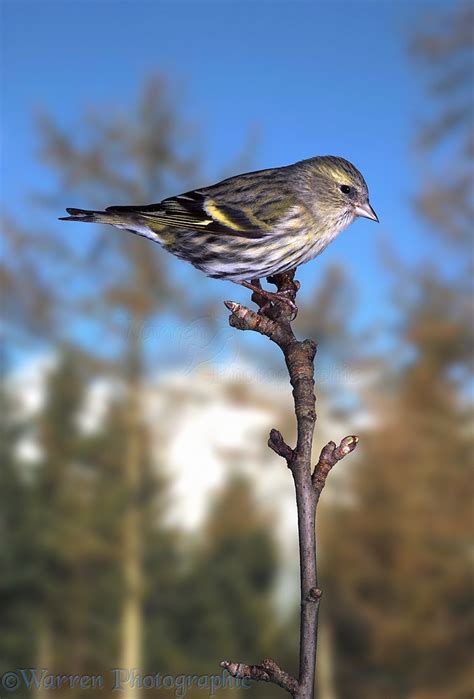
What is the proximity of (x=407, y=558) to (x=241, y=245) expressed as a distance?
28.7ft

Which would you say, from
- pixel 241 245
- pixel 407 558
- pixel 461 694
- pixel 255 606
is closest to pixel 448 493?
pixel 407 558

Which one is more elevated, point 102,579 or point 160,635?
point 102,579

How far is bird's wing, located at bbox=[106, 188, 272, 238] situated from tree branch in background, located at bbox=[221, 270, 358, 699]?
29.2 inches

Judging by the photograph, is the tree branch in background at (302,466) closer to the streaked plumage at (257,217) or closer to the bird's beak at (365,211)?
the streaked plumage at (257,217)

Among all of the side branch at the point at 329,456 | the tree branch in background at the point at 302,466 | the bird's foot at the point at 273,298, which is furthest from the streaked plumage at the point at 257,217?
the side branch at the point at 329,456

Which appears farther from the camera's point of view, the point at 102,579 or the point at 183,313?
the point at 102,579

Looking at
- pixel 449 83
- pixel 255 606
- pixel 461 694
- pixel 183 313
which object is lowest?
pixel 461 694

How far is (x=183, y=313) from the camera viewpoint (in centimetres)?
919

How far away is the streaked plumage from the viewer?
2463 mm

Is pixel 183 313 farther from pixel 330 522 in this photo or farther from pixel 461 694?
pixel 461 694

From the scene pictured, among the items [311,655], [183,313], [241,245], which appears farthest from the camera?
[183,313]

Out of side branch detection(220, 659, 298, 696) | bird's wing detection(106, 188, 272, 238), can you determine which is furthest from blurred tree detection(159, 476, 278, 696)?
side branch detection(220, 659, 298, 696)

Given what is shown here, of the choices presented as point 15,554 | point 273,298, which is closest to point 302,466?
point 273,298

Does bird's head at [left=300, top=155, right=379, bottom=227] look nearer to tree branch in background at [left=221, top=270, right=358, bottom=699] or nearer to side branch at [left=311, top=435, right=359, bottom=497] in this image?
tree branch in background at [left=221, top=270, right=358, bottom=699]
